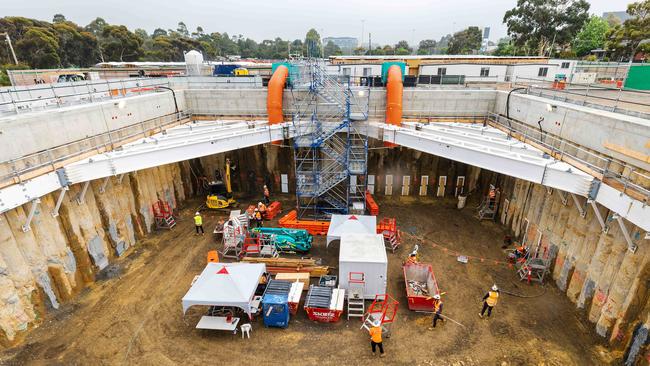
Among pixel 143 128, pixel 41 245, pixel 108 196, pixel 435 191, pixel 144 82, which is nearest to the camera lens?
pixel 41 245

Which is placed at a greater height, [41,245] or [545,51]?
[545,51]

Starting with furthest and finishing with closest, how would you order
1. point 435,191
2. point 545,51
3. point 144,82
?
point 545,51, point 144,82, point 435,191

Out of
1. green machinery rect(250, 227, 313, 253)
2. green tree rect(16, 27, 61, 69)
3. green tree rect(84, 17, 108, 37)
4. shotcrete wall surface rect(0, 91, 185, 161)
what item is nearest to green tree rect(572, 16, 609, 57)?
green machinery rect(250, 227, 313, 253)

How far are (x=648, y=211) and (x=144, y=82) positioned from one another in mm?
30843

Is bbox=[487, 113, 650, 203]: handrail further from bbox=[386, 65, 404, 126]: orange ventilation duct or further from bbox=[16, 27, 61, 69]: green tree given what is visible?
bbox=[16, 27, 61, 69]: green tree

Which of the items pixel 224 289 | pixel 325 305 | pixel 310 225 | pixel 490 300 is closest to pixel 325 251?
pixel 310 225

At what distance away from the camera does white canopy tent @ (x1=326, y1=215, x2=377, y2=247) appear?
1559 cm

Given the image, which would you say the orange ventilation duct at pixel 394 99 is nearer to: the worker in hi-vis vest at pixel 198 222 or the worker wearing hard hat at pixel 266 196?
the worker wearing hard hat at pixel 266 196

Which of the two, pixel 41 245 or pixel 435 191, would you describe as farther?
pixel 435 191

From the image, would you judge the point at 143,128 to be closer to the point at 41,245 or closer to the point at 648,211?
the point at 41,245

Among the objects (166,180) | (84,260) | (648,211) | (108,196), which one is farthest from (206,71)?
(648,211)

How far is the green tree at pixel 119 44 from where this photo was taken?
70125 mm

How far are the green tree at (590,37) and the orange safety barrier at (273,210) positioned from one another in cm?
6866

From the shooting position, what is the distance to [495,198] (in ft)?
65.3
